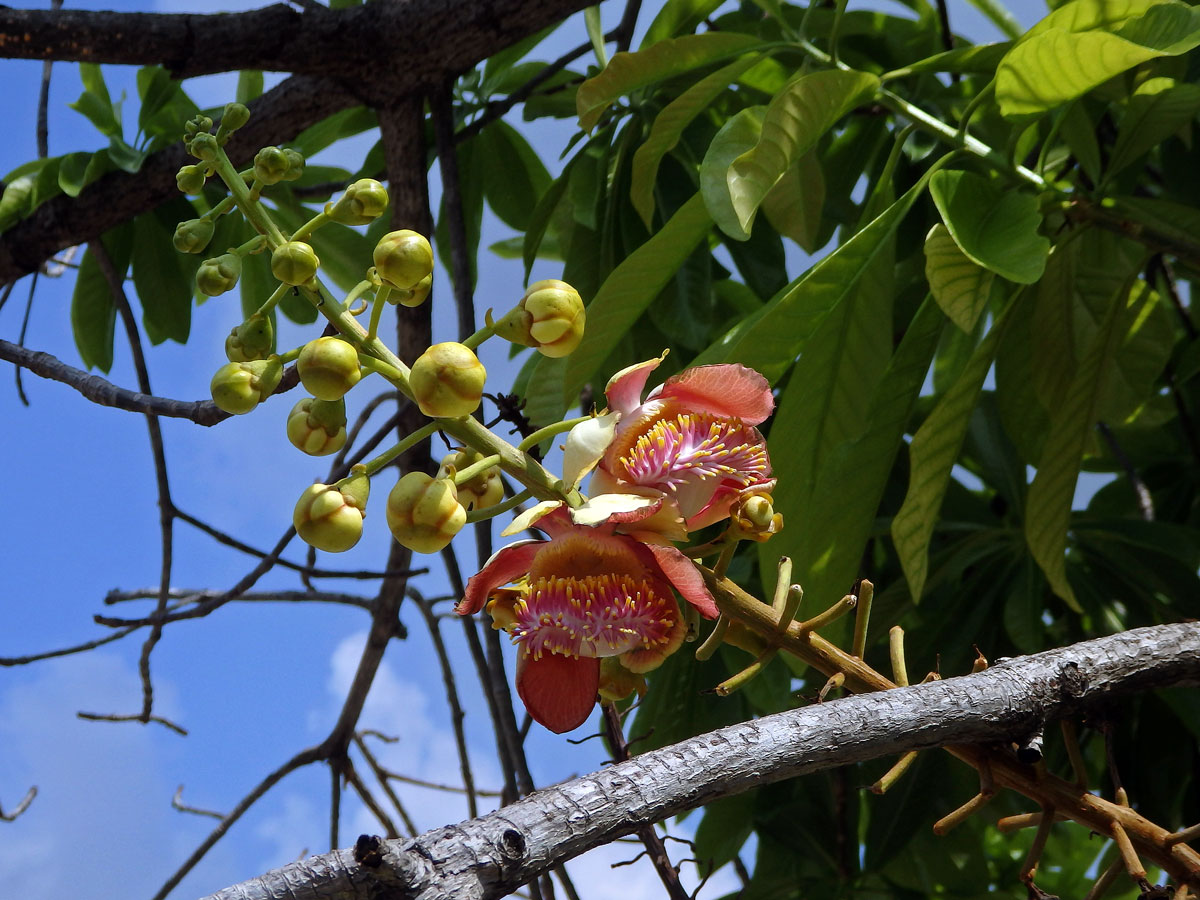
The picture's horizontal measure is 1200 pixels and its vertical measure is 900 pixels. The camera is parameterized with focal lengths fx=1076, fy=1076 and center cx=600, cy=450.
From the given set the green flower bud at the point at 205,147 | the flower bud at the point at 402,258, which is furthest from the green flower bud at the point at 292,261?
the green flower bud at the point at 205,147

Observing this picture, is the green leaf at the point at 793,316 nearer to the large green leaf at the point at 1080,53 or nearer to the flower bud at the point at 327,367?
the large green leaf at the point at 1080,53

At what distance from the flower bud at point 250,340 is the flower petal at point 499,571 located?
185 mm

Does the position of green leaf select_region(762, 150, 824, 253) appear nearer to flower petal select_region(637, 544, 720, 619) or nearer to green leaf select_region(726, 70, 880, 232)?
green leaf select_region(726, 70, 880, 232)

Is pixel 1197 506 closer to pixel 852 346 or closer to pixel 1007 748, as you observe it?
pixel 852 346

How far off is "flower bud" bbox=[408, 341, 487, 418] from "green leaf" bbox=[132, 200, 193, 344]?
56.2 inches

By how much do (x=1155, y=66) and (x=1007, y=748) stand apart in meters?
0.96

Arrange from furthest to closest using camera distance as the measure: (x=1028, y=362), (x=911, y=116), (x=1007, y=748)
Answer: (x=1028, y=362) → (x=911, y=116) → (x=1007, y=748)

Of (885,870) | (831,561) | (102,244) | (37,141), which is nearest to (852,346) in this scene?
Answer: (831,561)

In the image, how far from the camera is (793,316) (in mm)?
994

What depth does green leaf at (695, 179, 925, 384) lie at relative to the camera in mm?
978

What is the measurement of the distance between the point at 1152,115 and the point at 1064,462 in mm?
403

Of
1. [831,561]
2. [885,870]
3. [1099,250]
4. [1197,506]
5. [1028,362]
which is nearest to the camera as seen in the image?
[831,561]

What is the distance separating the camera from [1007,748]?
0.63 meters

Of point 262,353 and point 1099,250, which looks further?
point 1099,250
